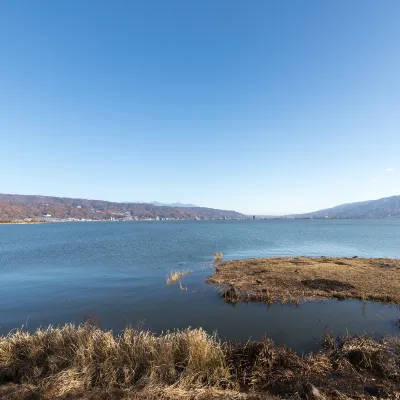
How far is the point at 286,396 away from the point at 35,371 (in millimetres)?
9245

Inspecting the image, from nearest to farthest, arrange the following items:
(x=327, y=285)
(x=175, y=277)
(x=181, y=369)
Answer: (x=181, y=369) < (x=327, y=285) < (x=175, y=277)

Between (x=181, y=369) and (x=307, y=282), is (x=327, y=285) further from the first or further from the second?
(x=181, y=369)

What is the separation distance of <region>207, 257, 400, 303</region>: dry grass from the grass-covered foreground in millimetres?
10498

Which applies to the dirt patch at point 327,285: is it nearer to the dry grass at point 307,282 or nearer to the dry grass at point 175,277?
the dry grass at point 307,282

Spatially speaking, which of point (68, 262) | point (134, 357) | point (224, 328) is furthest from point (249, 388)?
point (68, 262)

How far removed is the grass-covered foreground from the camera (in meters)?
8.27

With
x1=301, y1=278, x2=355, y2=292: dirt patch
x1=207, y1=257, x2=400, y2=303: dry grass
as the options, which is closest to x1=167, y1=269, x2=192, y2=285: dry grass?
x1=207, y1=257, x2=400, y2=303: dry grass

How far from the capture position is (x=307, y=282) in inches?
1005

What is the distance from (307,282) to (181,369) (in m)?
19.4

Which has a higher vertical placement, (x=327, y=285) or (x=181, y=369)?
(x=181, y=369)

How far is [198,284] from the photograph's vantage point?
27875mm

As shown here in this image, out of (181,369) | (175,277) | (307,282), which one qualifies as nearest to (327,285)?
(307,282)

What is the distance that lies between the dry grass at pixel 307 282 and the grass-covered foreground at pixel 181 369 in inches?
413

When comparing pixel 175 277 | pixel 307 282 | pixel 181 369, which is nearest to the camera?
pixel 181 369
